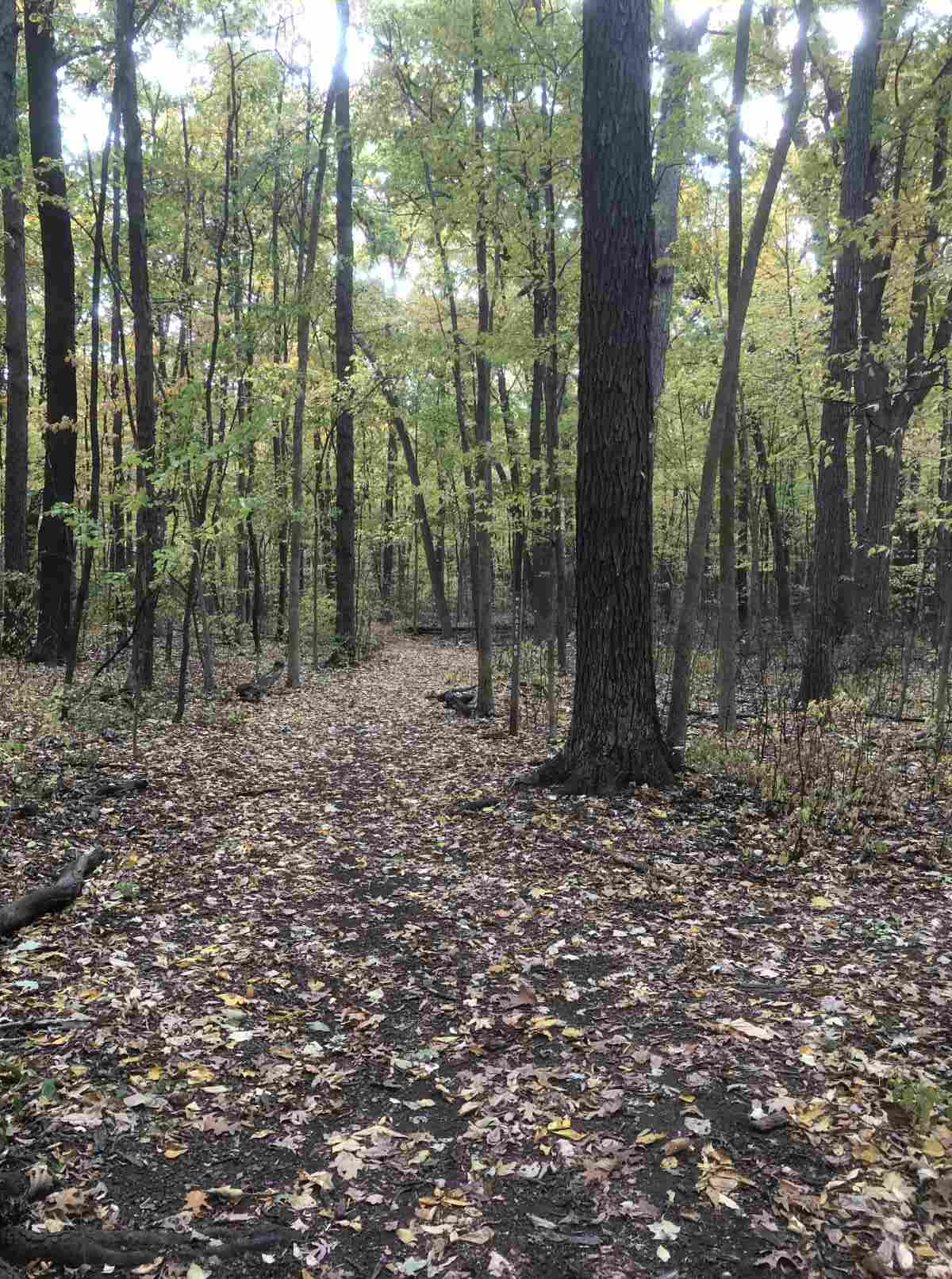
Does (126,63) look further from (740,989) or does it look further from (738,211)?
(740,989)

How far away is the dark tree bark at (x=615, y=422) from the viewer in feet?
20.7

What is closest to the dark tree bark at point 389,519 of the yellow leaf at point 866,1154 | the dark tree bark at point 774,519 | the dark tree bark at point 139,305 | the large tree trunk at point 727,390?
the dark tree bark at point 774,519

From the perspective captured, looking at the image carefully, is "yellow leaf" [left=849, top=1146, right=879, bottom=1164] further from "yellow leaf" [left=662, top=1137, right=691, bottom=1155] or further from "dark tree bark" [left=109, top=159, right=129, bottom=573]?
"dark tree bark" [left=109, top=159, right=129, bottom=573]

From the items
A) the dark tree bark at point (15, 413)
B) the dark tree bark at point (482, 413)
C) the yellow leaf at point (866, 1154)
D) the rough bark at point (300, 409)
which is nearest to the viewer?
the yellow leaf at point (866, 1154)

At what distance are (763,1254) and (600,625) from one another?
4.76m

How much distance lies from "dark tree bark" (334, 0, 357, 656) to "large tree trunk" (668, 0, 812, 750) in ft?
23.4

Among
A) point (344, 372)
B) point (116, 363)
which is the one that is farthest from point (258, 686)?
point (344, 372)

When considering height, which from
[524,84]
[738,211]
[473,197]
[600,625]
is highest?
[524,84]

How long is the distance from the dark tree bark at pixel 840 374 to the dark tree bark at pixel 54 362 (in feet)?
34.6

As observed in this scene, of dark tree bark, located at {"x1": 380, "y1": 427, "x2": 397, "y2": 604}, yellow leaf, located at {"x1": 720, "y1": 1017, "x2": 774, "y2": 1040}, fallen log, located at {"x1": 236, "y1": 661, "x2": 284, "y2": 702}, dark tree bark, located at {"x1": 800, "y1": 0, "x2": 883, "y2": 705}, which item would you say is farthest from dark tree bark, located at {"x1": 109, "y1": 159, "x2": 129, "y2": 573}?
dark tree bark, located at {"x1": 800, "y1": 0, "x2": 883, "y2": 705}

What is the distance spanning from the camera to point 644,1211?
2443 millimetres

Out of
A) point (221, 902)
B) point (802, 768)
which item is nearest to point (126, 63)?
point (221, 902)

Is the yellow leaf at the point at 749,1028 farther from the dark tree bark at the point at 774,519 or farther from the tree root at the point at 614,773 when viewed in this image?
the dark tree bark at the point at 774,519

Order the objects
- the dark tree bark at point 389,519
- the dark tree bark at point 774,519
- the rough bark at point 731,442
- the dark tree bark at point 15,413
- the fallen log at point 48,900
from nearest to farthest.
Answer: the fallen log at point 48,900 < the rough bark at point 731,442 < the dark tree bark at point 15,413 < the dark tree bark at point 774,519 < the dark tree bark at point 389,519
